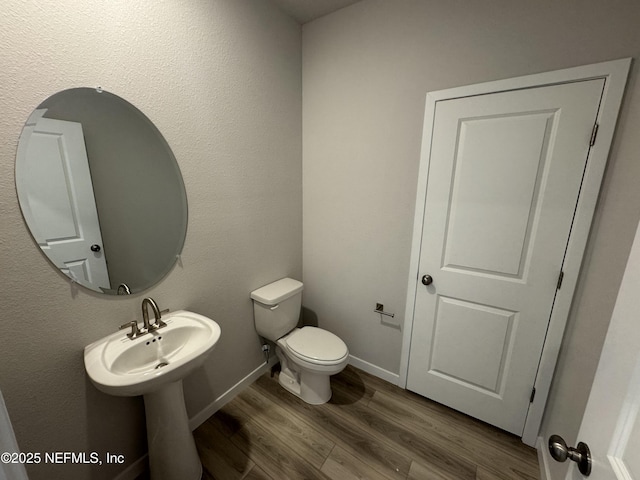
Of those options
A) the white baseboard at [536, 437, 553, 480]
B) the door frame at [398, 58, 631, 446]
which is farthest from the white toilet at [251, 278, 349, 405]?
the white baseboard at [536, 437, 553, 480]

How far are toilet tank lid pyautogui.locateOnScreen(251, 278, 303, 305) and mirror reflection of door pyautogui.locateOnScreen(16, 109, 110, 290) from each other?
2.77 feet

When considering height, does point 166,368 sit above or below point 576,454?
below

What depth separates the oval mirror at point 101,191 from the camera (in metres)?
0.95

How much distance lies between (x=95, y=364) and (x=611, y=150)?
2289 millimetres

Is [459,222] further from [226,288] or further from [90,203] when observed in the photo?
[90,203]

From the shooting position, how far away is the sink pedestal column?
1.17m

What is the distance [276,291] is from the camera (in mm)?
1830

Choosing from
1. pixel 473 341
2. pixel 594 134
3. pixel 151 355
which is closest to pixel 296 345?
pixel 151 355

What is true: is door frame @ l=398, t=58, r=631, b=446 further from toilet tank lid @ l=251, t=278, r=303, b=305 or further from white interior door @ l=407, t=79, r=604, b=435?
Answer: toilet tank lid @ l=251, t=278, r=303, b=305

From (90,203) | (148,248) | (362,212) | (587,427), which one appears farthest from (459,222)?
(90,203)

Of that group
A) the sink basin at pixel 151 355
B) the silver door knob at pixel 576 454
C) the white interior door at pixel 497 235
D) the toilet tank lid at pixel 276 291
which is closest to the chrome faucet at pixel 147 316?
the sink basin at pixel 151 355

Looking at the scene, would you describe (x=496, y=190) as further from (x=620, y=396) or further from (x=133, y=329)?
(x=133, y=329)

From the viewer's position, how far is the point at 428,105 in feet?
4.85

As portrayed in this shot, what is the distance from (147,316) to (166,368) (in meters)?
0.32
